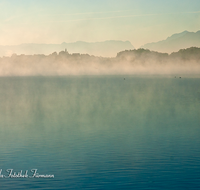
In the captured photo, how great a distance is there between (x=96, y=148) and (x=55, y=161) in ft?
21.2

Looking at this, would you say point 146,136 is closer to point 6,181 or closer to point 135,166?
point 135,166

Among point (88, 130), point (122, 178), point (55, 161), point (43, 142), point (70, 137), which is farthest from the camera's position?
point (88, 130)

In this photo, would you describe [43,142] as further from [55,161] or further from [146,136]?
[146,136]

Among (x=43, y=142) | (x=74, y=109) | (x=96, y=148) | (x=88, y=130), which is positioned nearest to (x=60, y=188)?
(x=96, y=148)

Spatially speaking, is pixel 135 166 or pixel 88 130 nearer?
pixel 135 166

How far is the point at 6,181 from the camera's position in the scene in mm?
27594

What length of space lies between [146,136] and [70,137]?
33.5 feet

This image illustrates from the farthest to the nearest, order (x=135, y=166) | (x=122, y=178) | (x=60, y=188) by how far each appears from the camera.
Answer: (x=135, y=166), (x=122, y=178), (x=60, y=188)

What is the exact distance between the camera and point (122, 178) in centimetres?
2822

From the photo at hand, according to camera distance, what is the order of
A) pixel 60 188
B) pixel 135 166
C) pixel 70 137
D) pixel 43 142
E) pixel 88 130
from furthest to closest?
pixel 88 130 → pixel 70 137 → pixel 43 142 → pixel 135 166 → pixel 60 188

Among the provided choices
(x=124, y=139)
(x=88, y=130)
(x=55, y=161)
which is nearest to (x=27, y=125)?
(x=88, y=130)

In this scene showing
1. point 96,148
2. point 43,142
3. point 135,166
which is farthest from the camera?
point 43,142

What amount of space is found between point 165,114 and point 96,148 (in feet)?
111

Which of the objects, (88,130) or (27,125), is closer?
(88,130)
